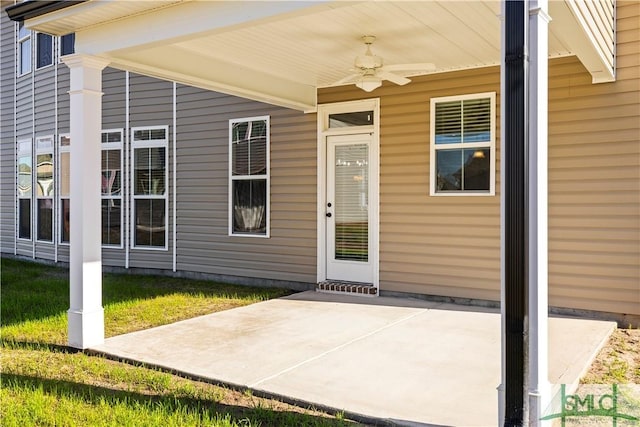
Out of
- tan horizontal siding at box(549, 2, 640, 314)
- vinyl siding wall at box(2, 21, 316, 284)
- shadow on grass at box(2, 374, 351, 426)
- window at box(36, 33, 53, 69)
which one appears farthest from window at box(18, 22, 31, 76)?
tan horizontal siding at box(549, 2, 640, 314)

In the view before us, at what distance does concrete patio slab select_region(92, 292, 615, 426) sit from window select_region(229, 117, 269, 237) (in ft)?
6.93

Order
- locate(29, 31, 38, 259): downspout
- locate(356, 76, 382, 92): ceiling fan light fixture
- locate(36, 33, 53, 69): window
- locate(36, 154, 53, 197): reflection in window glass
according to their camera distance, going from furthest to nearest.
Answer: locate(29, 31, 38, 259): downspout < locate(36, 33, 53, 69): window < locate(36, 154, 53, 197): reflection in window glass < locate(356, 76, 382, 92): ceiling fan light fixture

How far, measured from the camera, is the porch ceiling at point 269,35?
4.16 meters

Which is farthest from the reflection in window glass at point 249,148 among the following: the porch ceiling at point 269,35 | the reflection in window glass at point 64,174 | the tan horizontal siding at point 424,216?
the reflection in window glass at point 64,174

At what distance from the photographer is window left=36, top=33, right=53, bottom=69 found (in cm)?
1074

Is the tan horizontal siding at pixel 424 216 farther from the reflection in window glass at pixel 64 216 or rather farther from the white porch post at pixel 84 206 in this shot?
the reflection in window glass at pixel 64 216

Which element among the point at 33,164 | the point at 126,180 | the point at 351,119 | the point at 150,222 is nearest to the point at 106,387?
the point at 351,119

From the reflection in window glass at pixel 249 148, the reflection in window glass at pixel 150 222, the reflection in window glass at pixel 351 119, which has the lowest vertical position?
the reflection in window glass at pixel 150 222

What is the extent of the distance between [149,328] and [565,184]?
460 cm

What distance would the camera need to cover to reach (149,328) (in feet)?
18.1

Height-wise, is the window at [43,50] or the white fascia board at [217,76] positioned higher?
the window at [43,50]

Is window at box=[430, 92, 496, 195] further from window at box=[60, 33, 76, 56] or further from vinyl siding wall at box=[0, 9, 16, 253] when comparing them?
vinyl siding wall at box=[0, 9, 16, 253]

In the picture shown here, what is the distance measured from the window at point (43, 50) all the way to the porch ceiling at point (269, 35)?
6335mm

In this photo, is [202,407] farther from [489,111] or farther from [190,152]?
[190,152]
